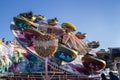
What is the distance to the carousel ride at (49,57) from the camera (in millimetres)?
23453

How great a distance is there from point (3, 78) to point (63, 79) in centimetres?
505

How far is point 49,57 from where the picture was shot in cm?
2208

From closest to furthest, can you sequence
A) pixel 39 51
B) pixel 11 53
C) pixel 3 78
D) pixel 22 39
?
pixel 39 51 → pixel 3 78 → pixel 22 39 → pixel 11 53

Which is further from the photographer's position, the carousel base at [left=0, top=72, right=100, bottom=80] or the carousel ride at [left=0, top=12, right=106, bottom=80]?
the carousel ride at [left=0, top=12, right=106, bottom=80]

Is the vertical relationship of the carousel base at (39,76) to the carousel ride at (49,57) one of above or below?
below

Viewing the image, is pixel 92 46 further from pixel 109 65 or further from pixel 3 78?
pixel 3 78

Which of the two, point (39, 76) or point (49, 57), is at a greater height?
point (49, 57)

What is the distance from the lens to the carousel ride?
2345 cm

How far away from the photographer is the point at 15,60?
26.5 m

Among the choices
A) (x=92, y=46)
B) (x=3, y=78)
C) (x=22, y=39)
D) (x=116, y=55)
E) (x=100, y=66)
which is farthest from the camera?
(x=92, y=46)

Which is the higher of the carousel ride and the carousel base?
the carousel ride

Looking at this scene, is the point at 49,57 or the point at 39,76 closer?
the point at 49,57

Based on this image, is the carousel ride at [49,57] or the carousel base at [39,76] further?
the carousel ride at [49,57]

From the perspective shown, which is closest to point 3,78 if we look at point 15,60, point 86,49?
point 15,60
